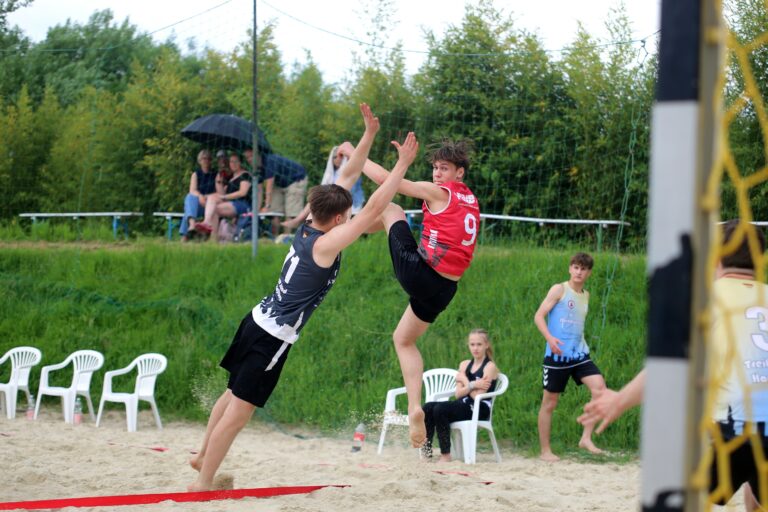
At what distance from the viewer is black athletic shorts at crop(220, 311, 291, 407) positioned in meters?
5.37

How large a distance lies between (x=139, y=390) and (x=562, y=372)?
172 inches

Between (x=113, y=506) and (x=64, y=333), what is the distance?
6473mm

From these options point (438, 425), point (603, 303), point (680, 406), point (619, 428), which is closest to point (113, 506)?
point (438, 425)

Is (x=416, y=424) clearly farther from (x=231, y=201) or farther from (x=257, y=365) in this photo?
(x=231, y=201)

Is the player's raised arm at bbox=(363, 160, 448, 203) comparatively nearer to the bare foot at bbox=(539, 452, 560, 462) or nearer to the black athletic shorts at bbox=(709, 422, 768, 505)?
the black athletic shorts at bbox=(709, 422, 768, 505)

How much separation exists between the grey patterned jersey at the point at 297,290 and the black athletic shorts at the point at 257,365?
0.17 ft

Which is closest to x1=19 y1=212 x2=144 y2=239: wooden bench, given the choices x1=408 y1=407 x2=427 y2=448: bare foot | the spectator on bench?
the spectator on bench

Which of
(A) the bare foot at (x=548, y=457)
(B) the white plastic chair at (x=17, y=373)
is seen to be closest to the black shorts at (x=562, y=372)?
(A) the bare foot at (x=548, y=457)

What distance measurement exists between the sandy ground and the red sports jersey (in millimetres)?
1447

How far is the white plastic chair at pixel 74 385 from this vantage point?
31.2 feet

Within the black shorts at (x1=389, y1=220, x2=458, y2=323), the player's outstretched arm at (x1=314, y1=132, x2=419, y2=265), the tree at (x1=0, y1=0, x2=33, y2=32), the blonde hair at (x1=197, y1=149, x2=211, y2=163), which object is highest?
the tree at (x1=0, y1=0, x2=33, y2=32)

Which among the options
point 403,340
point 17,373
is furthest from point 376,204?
point 17,373

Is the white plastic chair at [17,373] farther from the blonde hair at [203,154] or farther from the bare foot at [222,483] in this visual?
the bare foot at [222,483]

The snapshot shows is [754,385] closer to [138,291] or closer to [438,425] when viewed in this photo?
[438,425]
